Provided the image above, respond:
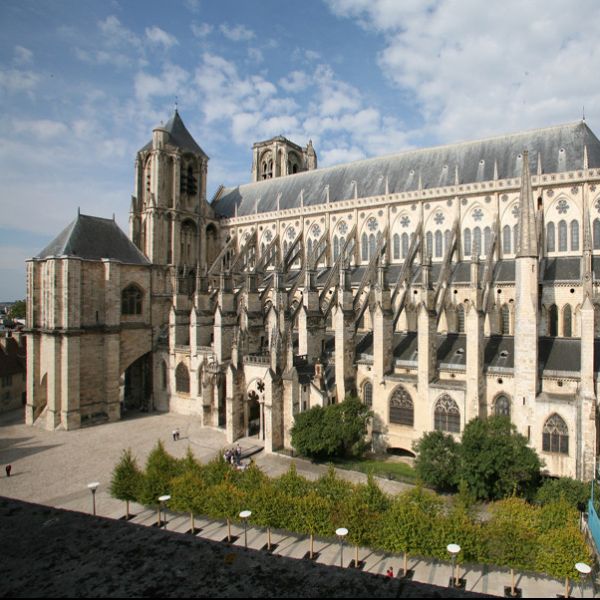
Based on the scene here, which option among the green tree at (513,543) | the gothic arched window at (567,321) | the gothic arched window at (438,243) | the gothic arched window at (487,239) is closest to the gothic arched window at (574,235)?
the gothic arched window at (487,239)

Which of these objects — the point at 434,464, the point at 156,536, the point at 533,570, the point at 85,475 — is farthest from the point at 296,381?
the point at 156,536

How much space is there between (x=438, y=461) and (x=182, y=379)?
23866 millimetres

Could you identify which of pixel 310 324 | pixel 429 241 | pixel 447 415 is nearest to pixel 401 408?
pixel 447 415

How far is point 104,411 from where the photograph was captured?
3688cm

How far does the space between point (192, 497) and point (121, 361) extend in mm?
23252

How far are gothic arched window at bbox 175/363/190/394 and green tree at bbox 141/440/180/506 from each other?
18662 mm

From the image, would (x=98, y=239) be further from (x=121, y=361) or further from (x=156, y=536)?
(x=156, y=536)

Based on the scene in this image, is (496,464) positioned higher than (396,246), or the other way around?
(396,246)

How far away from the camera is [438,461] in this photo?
2180 cm

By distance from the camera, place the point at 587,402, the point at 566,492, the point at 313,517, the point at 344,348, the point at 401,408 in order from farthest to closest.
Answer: the point at 344,348, the point at 401,408, the point at 587,402, the point at 566,492, the point at 313,517

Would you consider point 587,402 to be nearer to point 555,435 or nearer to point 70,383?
point 555,435

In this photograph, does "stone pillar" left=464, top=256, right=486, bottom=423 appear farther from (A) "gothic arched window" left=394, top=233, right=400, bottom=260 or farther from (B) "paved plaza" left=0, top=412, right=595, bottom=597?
(A) "gothic arched window" left=394, top=233, right=400, bottom=260

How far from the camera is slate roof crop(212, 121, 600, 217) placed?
35.2 metres

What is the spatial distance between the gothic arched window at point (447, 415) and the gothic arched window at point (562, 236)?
629 inches
